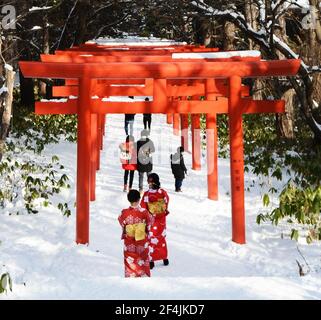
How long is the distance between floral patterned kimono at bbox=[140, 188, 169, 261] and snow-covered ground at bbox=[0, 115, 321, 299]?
29cm

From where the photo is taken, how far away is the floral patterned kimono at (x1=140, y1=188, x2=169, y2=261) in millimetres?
7430

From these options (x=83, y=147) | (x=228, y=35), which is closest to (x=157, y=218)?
(x=83, y=147)

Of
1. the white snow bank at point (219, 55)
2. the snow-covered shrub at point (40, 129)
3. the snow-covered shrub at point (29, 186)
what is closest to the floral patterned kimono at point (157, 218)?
the snow-covered shrub at point (29, 186)

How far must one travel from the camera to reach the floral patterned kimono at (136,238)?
6.43 metres

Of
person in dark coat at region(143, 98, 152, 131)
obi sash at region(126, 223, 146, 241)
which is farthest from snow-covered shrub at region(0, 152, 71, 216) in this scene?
person in dark coat at region(143, 98, 152, 131)

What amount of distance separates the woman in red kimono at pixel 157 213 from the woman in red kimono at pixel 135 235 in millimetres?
838

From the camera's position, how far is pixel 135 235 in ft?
21.0

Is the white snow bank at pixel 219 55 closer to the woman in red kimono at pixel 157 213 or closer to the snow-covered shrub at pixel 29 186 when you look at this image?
the woman in red kimono at pixel 157 213

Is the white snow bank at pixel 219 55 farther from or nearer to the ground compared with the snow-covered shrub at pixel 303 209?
farther from the ground

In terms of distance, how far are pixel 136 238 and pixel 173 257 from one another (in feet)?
5.08

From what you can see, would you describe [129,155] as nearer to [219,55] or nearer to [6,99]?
[6,99]

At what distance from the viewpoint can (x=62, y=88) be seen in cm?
1080

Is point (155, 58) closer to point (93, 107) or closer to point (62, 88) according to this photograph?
point (93, 107)

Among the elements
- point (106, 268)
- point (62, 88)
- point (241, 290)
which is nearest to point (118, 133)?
point (62, 88)
